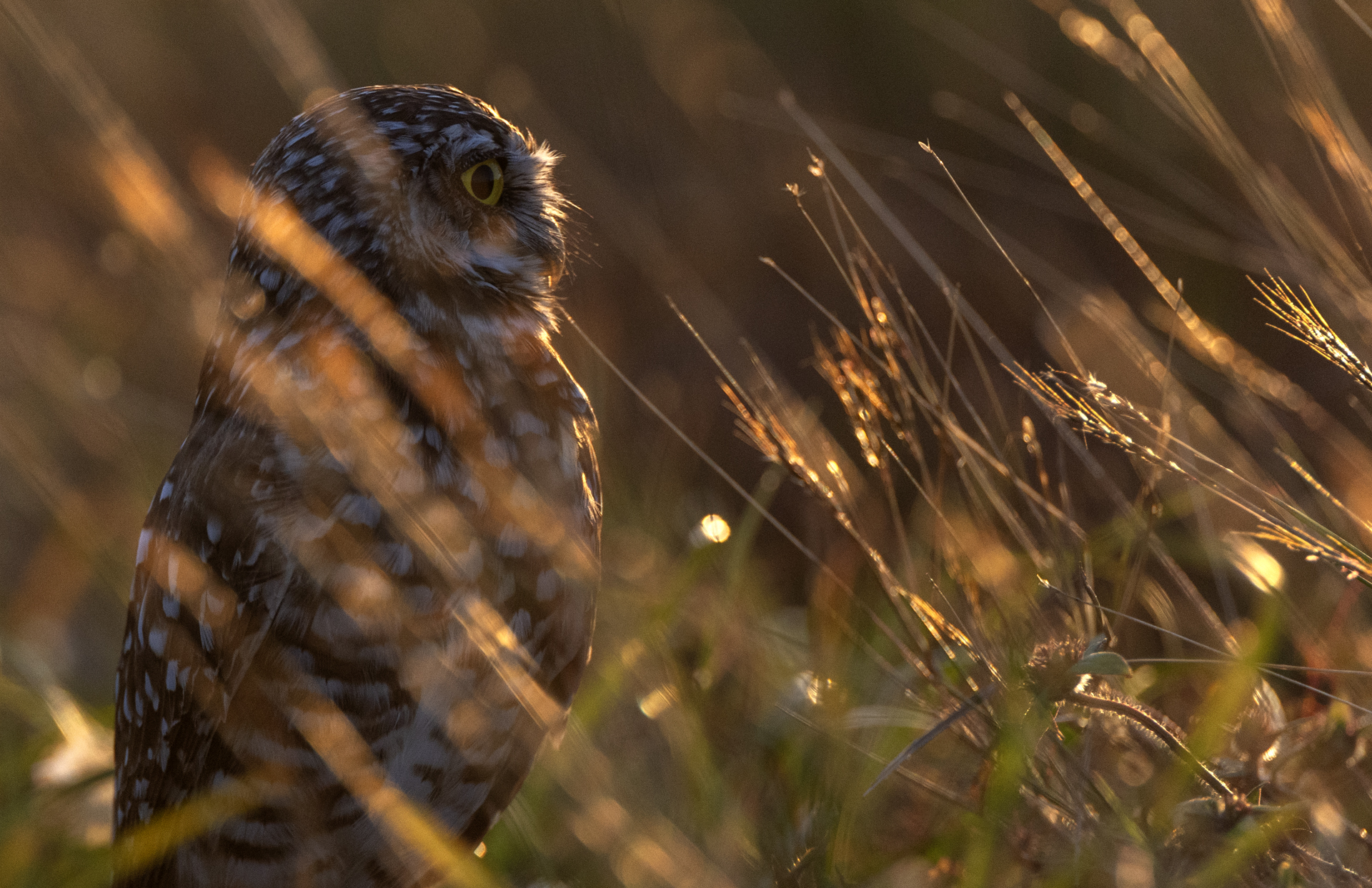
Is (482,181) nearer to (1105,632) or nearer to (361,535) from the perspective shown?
(361,535)

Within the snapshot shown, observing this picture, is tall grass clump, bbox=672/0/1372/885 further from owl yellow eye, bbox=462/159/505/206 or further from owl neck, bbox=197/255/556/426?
owl yellow eye, bbox=462/159/505/206

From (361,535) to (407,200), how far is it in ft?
1.93

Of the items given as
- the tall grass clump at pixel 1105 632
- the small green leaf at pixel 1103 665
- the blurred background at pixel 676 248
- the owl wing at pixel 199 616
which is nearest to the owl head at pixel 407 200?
the blurred background at pixel 676 248

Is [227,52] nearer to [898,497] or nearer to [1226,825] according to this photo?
[898,497]

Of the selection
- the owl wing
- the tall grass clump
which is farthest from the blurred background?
the owl wing

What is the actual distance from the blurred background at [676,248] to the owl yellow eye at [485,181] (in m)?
0.34

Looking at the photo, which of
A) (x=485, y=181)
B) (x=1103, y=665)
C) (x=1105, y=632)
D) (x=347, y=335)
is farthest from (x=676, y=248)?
(x=1103, y=665)

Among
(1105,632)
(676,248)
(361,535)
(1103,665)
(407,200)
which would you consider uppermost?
(407,200)

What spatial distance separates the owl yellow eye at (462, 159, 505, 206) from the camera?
1.98 metres

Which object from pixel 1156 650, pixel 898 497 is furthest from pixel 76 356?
pixel 1156 650

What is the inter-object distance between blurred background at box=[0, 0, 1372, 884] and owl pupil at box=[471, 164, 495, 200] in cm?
35

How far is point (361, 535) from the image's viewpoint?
1729mm

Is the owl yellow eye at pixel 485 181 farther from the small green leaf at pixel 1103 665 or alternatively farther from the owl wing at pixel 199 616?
the small green leaf at pixel 1103 665

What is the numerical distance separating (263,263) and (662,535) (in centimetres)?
121
